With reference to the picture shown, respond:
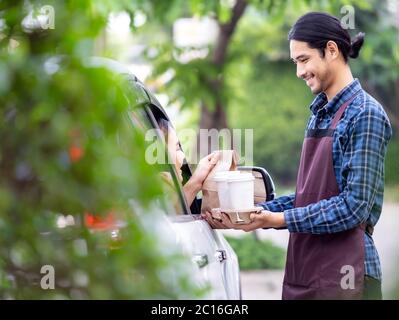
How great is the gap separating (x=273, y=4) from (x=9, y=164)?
809 cm

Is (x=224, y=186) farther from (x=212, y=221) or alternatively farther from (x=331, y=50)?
(x=331, y=50)

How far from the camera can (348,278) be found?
350 cm

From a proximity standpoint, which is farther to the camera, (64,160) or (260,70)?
(260,70)

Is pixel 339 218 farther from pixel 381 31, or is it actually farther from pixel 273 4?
pixel 381 31

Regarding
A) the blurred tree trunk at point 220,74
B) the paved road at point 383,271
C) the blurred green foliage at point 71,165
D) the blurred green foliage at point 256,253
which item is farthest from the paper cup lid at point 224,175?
the blurred green foliage at point 256,253

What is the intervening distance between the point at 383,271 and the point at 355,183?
1.22 m

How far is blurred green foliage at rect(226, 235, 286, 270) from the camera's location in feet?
36.6

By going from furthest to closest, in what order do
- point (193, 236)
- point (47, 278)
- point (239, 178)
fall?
point (239, 178)
point (193, 236)
point (47, 278)

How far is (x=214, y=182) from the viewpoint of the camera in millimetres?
3699

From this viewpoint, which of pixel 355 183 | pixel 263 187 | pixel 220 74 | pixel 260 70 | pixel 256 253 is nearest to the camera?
pixel 355 183

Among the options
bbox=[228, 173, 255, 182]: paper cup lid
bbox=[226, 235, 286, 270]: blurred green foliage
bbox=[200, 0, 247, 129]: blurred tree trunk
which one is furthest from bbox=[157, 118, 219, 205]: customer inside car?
bbox=[226, 235, 286, 270]: blurred green foliage

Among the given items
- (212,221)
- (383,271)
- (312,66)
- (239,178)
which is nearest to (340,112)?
(312,66)


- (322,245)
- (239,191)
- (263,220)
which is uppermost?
(239,191)

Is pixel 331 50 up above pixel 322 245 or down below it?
above
